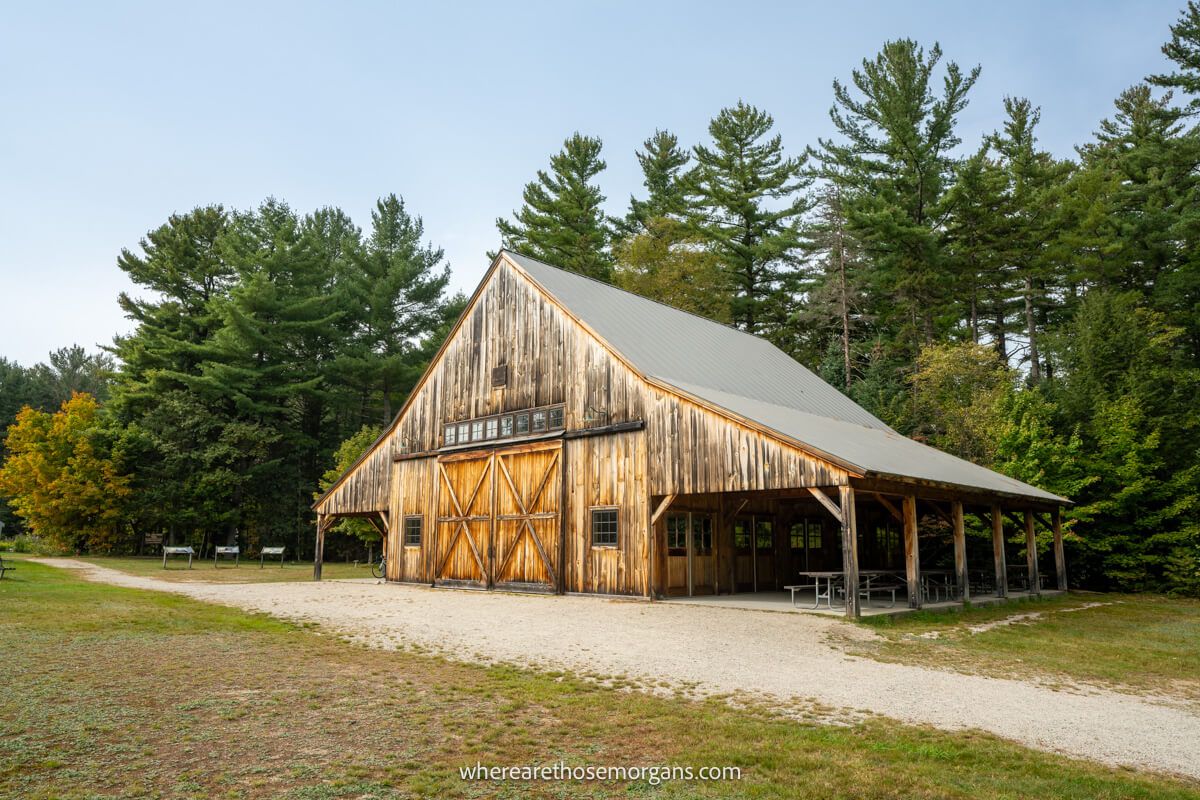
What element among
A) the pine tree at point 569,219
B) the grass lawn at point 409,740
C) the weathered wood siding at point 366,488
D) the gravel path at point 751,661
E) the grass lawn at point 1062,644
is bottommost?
the grass lawn at point 1062,644

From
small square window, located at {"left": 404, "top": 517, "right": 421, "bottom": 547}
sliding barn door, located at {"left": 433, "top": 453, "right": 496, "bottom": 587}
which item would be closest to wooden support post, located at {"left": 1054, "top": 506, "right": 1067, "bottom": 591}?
sliding barn door, located at {"left": 433, "top": 453, "right": 496, "bottom": 587}

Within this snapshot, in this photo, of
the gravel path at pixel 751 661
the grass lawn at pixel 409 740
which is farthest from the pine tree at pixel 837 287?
the grass lawn at pixel 409 740

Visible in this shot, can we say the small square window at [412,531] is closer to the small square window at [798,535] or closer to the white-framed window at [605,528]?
the white-framed window at [605,528]

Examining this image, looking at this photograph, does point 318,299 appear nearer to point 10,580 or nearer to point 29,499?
point 29,499

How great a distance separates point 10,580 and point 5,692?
14.6 metres

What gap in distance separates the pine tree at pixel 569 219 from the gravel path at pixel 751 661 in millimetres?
27052

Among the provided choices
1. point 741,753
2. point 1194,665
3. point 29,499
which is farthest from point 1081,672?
point 29,499

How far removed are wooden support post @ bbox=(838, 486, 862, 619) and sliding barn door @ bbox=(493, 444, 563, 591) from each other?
7249mm

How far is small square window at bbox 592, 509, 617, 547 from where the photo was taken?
1705cm

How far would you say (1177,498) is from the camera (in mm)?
20562

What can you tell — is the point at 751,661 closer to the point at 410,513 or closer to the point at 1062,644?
the point at 1062,644

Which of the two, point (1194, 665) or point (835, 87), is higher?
point (835, 87)

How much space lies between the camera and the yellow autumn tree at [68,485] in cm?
3575

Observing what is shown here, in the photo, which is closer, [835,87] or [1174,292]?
[1174,292]
